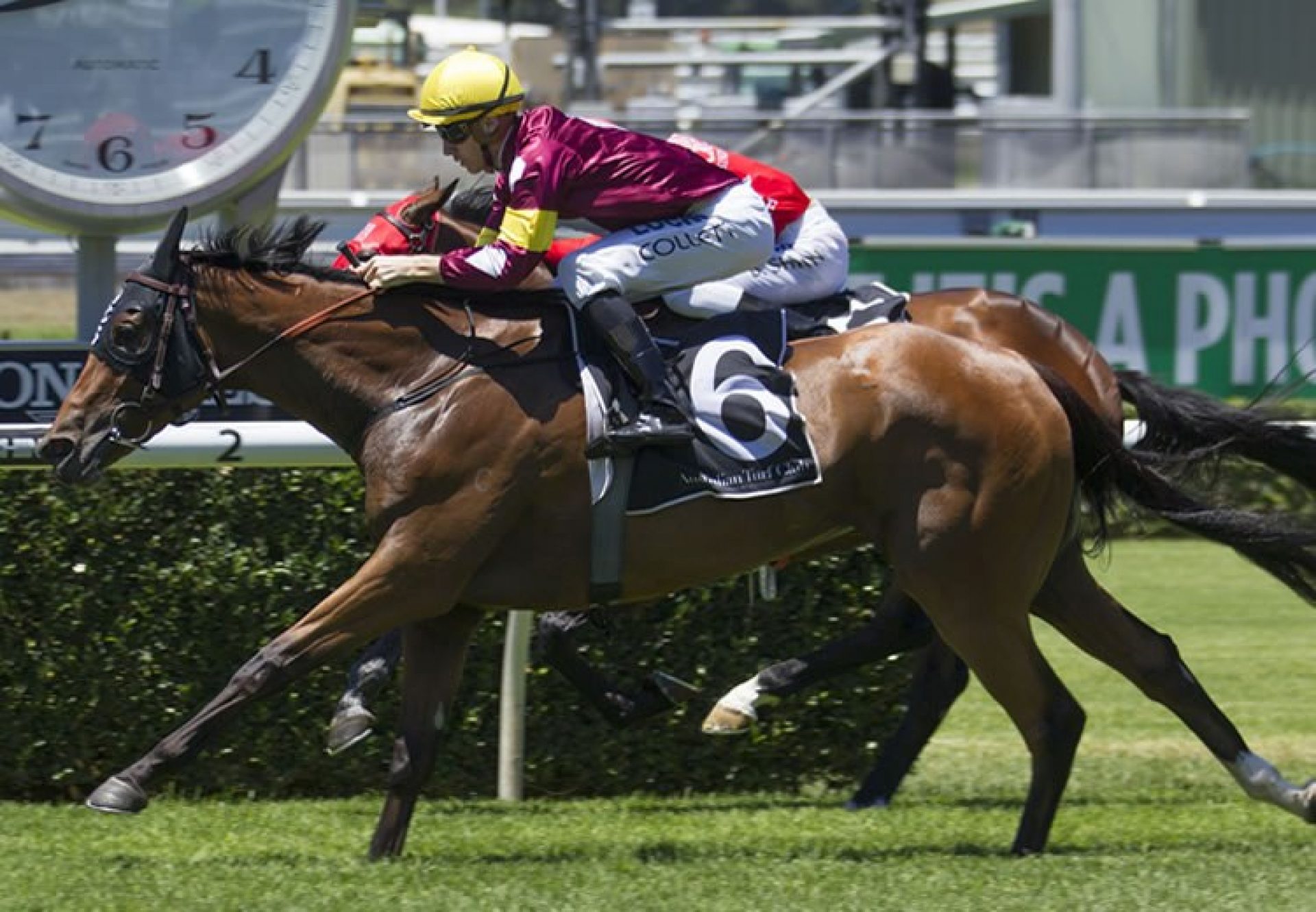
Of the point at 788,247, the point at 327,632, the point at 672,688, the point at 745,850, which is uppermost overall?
the point at 788,247

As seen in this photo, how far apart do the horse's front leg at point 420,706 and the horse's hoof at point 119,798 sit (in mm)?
604

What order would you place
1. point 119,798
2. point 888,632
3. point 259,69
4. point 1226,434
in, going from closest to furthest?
point 119,798
point 1226,434
point 888,632
point 259,69

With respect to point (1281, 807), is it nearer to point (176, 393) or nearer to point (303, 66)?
point (176, 393)

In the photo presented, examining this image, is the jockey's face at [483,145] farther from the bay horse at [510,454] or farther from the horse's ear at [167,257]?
the horse's ear at [167,257]

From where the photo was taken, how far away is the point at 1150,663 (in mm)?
5762

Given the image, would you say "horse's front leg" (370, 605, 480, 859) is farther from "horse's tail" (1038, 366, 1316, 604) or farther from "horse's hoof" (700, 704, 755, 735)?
"horse's tail" (1038, 366, 1316, 604)

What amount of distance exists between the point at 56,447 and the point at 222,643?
46.5 inches

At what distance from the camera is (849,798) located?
261 inches

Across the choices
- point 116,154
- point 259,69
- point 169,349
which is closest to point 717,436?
point 169,349

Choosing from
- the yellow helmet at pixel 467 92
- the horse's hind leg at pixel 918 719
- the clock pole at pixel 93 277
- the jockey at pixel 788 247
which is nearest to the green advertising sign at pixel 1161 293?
the jockey at pixel 788 247

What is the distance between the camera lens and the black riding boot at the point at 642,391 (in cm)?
526

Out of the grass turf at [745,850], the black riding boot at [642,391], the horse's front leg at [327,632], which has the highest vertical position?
the black riding boot at [642,391]

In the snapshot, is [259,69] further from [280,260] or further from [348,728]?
[348,728]

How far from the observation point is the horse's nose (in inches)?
208
